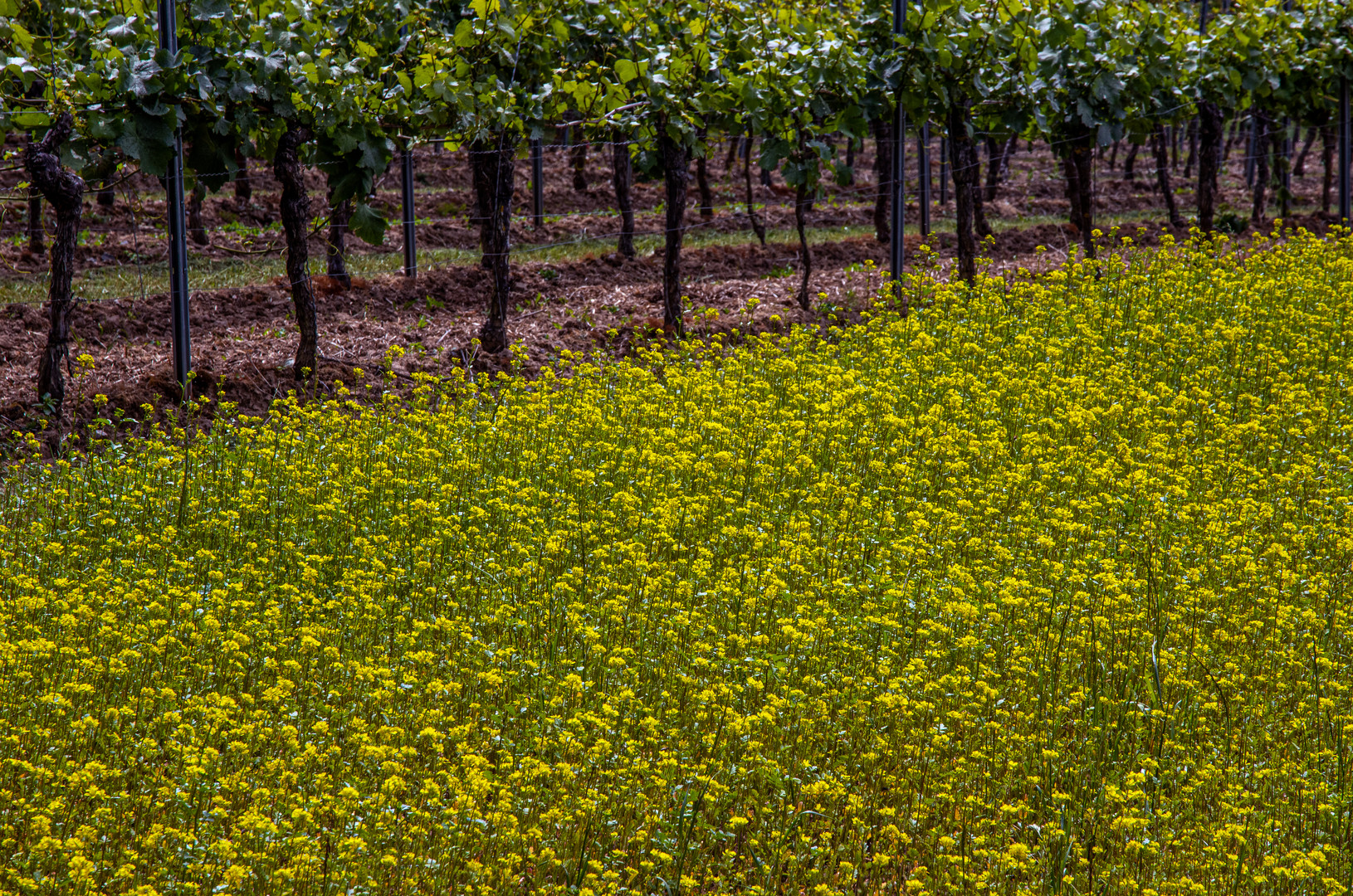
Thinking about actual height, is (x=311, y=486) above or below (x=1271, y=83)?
→ below

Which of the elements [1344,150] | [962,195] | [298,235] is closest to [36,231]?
[298,235]

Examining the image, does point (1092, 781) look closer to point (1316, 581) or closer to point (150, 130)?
point (1316, 581)

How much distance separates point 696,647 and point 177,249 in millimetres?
5885

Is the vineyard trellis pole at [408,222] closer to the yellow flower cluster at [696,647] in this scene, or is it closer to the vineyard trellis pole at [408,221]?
the vineyard trellis pole at [408,221]

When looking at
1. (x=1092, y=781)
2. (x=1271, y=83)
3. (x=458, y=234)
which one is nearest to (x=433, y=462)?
(x=1092, y=781)

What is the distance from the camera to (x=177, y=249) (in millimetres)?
8688

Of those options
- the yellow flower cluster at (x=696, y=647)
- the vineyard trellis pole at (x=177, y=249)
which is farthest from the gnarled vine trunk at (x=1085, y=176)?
the vineyard trellis pole at (x=177, y=249)

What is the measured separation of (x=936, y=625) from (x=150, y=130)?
6757 mm

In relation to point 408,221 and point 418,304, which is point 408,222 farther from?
point 418,304

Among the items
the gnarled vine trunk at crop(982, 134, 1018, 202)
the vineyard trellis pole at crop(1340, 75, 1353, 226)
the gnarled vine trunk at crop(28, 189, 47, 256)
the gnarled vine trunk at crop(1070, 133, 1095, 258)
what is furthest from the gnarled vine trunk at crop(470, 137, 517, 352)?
the vineyard trellis pole at crop(1340, 75, 1353, 226)

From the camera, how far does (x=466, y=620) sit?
5316 millimetres

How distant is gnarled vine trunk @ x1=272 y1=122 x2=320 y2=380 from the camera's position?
928cm

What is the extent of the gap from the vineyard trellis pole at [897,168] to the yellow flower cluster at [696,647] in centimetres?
360

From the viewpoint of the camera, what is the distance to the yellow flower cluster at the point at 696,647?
3.95m
